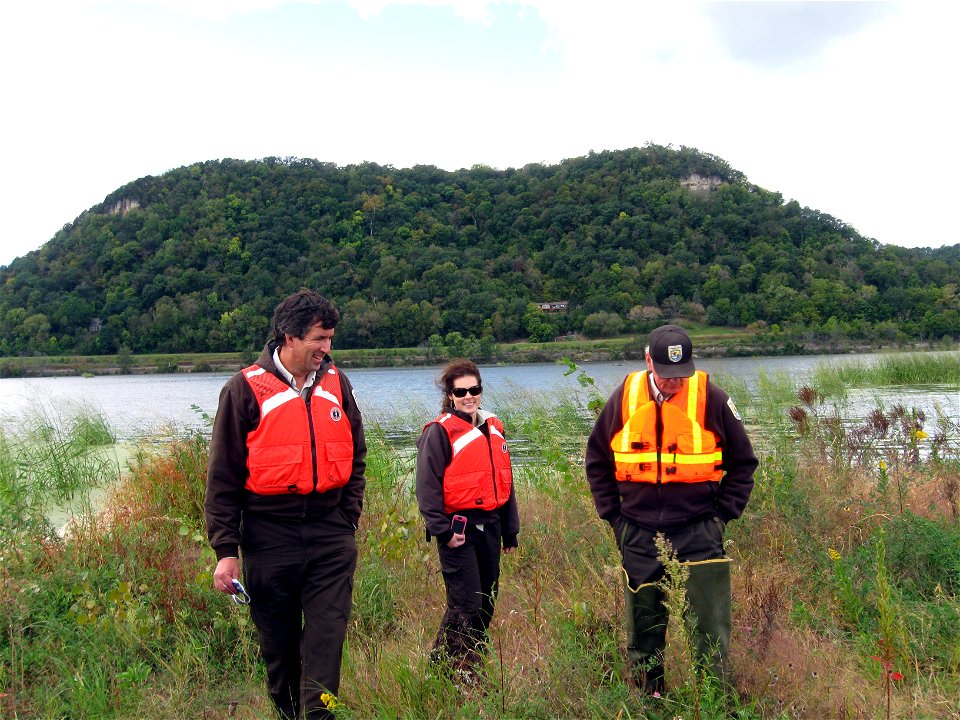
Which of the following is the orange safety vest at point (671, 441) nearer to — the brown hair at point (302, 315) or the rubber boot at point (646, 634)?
the rubber boot at point (646, 634)

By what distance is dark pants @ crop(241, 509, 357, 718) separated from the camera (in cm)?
Result: 313

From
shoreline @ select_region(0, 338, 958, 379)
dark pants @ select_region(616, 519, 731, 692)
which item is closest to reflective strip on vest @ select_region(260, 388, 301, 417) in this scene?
dark pants @ select_region(616, 519, 731, 692)

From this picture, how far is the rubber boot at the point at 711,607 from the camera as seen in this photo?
315 cm

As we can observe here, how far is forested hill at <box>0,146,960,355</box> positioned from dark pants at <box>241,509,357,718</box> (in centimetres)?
4824

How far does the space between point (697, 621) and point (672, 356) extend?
1.05 meters

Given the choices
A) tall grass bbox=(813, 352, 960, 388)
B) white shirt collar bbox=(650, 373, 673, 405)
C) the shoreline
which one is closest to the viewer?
white shirt collar bbox=(650, 373, 673, 405)

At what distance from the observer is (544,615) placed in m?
4.16

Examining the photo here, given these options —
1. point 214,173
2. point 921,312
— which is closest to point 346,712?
point 921,312

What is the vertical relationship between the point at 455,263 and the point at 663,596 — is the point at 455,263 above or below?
above

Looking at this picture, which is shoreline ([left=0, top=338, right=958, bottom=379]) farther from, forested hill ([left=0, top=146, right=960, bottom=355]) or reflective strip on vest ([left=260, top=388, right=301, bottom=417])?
reflective strip on vest ([left=260, top=388, right=301, bottom=417])

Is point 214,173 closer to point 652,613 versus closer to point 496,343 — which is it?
point 496,343

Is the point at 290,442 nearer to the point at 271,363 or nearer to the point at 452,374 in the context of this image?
the point at 271,363

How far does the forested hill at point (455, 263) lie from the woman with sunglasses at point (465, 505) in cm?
4726

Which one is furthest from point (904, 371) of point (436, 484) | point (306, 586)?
point (306, 586)
